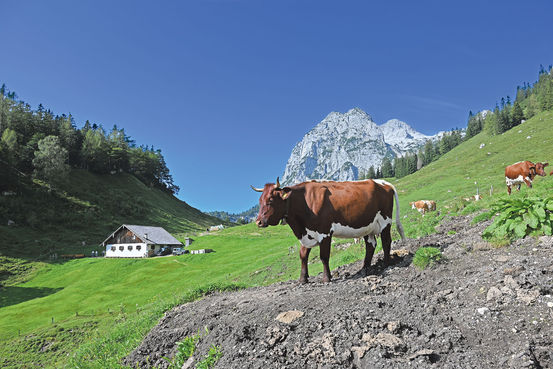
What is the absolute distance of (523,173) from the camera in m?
26.7

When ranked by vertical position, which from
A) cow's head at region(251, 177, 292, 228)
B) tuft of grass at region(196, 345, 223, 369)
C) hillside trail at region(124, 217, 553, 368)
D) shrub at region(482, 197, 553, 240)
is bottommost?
tuft of grass at region(196, 345, 223, 369)

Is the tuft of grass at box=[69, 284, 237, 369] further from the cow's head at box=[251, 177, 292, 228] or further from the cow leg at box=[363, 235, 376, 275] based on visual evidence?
the cow leg at box=[363, 235, 376, 275]

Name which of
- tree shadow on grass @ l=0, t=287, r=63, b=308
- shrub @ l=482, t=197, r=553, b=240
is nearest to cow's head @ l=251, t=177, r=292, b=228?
shrub @ l=482, t=197, r=553, b=240

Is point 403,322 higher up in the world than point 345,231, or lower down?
lower down

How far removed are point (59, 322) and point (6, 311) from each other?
537 inches

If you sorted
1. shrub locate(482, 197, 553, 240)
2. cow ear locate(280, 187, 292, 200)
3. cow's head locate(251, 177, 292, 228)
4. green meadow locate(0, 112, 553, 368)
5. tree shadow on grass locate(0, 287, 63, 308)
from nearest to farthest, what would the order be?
shrub locate(482, 197, 553, 240)
cow's head locate(251, 177, 292, 228)
cow ear locate(280, 187, 292, 200)
green meadow locate(0, 112, 553, 368)
tree shadow on grass locate(0, 287, 63, 308)

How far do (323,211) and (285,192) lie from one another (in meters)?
1.18

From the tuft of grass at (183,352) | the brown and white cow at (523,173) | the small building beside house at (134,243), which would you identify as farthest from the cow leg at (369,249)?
the small building beside house at (134,243)

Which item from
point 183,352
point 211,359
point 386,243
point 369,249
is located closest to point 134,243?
point 369,249

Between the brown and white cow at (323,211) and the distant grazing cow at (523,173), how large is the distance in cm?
2259

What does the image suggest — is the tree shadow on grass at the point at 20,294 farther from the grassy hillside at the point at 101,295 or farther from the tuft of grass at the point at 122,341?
the tuft of grass at the point at 122,341

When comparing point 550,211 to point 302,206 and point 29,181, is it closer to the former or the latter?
point 302,206

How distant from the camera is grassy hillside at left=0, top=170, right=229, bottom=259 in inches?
3081

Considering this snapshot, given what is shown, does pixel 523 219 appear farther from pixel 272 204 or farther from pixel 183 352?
pixel 183 352
